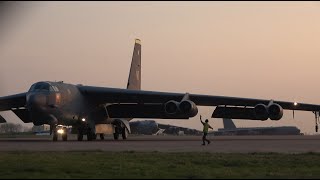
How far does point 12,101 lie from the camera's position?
35.5 m

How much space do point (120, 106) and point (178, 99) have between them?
13.5 feet

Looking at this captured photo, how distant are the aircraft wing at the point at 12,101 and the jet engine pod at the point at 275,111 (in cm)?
1571

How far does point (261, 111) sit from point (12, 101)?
16.2 m

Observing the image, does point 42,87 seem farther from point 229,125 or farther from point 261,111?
point 229,125

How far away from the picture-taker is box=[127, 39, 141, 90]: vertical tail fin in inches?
1657

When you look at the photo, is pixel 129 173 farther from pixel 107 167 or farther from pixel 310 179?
pixel 310 179

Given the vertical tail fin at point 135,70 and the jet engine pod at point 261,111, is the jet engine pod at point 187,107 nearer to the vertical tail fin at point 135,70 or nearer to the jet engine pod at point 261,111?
the jet engine pod at point 261,111

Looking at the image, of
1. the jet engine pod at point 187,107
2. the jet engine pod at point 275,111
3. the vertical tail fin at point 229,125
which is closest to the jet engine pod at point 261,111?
the jet engine pod at point 275,111

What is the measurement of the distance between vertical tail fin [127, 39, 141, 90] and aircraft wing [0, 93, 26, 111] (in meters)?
8.85

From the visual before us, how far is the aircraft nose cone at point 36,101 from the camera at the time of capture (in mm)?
29531

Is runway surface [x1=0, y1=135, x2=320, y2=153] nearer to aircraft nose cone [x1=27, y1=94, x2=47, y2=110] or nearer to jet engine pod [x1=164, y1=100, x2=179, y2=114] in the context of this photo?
aircraft nose cone [x1=27, y1=94, x2=47, y2=110]

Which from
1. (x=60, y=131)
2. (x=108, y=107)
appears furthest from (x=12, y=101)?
(x=108, y=107)

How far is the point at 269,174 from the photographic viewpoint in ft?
36.1

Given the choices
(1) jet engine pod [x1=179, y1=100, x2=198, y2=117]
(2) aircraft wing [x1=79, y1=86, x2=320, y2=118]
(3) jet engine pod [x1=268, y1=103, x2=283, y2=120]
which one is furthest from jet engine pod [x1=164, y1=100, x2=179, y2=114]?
(3) jet engine pod [x1=268, y1=103, x2=283, y2=120]
